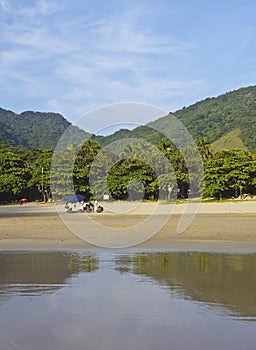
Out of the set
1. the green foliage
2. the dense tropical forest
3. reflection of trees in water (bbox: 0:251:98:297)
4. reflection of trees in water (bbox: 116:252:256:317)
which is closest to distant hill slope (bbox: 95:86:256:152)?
the dense tropical forest

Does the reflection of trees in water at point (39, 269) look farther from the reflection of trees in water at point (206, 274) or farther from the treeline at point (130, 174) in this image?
the treeline at point (130, 174)

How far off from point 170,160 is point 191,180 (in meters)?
3.50

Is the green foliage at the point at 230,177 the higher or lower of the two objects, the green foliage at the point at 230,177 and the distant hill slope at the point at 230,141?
the lower

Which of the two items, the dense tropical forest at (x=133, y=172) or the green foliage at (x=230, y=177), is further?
the dense tropical forest at (x=133, y=172)

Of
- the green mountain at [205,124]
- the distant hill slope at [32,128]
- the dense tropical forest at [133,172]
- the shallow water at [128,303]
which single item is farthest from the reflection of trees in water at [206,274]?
the distant hill slope at [32,128]

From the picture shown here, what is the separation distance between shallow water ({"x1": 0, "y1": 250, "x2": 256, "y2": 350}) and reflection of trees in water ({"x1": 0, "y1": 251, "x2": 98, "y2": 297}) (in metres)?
0.02

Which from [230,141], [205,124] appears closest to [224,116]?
[205,124]

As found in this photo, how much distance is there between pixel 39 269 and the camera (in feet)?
41.0

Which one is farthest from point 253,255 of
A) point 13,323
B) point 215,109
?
point 215,109

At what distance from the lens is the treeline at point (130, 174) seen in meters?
50.8

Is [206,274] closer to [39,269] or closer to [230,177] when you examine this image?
[39,269]

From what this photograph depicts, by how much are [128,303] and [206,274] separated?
3.09 meters

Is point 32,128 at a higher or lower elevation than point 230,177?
higher

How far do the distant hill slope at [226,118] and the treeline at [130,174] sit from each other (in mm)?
21309
